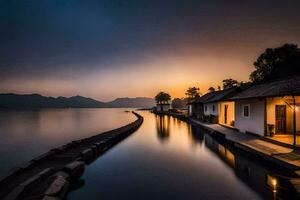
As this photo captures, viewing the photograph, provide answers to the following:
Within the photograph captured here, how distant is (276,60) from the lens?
37312 mm

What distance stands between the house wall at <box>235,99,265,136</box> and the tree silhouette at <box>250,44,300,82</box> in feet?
56.9

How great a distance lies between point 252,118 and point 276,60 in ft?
97.6

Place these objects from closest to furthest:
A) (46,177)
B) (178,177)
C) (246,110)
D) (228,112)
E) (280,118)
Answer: (46,177) → (178,177) → (280,118) → (246,110) → (228,112)

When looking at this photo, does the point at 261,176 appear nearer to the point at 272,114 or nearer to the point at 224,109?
the point at 272,114

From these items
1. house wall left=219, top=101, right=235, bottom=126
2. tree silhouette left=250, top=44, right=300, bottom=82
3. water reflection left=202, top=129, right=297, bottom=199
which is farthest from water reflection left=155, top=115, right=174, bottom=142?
tree silhouette left=250, top=44, right=300, bottom=82

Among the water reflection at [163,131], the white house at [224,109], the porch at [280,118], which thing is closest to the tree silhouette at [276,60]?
the white house at [224,109]

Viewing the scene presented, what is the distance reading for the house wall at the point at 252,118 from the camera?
13.2m

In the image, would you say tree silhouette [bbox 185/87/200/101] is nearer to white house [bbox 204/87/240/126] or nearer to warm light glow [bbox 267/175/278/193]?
white house [bbox 204/87/240/126]

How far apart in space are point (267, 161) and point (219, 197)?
4014 mm

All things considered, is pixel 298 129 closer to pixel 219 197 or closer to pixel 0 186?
pixel 219 197

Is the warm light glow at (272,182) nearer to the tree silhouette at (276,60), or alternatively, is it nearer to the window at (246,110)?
the window at (246,110)

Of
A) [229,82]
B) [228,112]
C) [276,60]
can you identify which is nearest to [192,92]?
[229,82]

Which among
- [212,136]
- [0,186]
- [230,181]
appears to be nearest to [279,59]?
[212,136]

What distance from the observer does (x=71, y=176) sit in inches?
324
